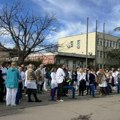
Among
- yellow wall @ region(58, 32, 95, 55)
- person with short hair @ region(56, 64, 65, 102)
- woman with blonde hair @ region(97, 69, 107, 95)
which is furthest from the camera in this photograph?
yellow wall @ region(58, 32, 95, 55)

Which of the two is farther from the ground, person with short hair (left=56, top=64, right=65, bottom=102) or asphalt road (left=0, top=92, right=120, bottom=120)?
person with short hair (left=56, top=64, right=65, bottom=102)

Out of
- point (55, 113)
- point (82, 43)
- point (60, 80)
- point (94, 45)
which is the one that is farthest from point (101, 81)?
point (82, 43)

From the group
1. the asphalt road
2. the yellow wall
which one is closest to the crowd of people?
the asphalt road

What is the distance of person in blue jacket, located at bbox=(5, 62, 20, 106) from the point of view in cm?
1510

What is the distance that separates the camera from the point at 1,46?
161ft

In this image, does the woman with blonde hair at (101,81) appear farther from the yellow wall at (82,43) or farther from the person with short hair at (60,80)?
the yellow wall at (82,43)

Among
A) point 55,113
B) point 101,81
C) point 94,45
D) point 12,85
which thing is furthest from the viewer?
point 94,45

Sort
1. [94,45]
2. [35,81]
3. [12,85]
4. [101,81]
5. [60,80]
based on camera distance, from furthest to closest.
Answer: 1. [94,45]
2. [101,81]
3. [60,80]
4. [35,81]
5. [12,85]

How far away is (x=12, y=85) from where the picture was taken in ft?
49.5

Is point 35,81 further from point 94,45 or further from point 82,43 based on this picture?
point 82,43

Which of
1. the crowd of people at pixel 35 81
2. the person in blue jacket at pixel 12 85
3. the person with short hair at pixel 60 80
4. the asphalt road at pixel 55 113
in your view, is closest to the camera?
the asphalt road at pixel 55 113

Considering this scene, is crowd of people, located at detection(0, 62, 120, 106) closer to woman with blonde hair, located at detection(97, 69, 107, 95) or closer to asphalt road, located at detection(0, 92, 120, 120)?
woman with blonde hair, located at detection(97, 69, 107, 95)

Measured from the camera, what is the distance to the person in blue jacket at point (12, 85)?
49.5ft

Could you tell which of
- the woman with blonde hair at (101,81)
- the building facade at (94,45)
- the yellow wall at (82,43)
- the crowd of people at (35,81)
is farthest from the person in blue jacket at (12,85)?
the yellow wall at (82,43)
